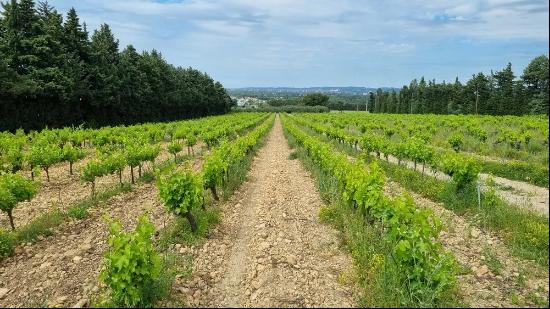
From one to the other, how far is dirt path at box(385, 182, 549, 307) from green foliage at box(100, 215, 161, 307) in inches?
180

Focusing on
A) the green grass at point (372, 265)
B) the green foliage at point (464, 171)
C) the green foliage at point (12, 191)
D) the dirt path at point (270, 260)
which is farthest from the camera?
the green foliage at point (464, 171)

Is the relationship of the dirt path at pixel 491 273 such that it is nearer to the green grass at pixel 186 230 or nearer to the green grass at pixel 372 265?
the green grass at pixel 372 265

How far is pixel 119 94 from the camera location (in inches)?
1756

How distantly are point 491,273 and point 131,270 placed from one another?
5.74 meters

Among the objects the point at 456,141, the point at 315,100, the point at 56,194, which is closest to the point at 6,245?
the point at 56,194

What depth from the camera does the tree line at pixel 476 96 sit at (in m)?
55.5

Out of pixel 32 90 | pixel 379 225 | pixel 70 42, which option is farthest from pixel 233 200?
pixel 70 42

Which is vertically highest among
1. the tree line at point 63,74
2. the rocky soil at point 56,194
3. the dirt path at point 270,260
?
the tree line at point 63,74

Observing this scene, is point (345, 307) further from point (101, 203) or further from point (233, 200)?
point (101, 203)

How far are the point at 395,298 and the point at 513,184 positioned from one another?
10803mm

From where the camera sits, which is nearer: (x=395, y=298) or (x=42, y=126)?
(x=395, y=298)

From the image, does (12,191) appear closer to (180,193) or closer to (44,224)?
(44,224)

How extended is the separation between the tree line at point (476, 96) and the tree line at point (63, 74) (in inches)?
1677

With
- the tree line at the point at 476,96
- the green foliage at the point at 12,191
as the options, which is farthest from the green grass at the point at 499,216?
the tree line at the point at 476,96
